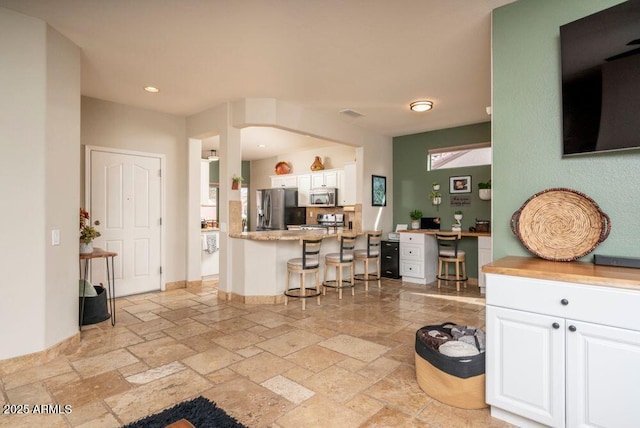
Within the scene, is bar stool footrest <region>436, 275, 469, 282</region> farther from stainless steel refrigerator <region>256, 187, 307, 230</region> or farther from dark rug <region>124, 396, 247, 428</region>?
dark rug <region>124, 396, 247, 428</region>

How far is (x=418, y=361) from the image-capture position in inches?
94.7

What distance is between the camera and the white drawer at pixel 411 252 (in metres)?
5.97

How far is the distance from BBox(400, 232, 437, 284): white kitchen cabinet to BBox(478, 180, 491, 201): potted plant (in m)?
1.13

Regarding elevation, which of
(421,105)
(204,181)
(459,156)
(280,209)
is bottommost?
(280,209)

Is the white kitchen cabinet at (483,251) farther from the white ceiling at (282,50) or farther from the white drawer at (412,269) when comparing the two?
the white ceiling at (282,50)

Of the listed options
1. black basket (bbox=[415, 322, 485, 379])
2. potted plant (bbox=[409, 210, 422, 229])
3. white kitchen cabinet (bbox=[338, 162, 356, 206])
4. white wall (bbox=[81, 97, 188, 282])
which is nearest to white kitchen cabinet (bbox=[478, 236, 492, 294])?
potted plant (bbox=[409, 210, 422, 229])

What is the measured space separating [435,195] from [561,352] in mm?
4773

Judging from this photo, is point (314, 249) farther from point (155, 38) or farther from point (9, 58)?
point (9, 58)

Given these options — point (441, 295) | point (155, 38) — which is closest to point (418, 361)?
point (441, 295)

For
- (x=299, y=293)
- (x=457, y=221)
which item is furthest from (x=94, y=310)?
(x=457, y=221)

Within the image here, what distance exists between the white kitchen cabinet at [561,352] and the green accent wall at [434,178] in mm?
4120

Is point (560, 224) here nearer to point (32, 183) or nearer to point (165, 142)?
point (32, 183)

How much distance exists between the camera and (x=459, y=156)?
621 cm

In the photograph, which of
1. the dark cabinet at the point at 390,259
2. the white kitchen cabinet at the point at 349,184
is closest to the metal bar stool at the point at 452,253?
the dark cabinet at the point at 390,259
